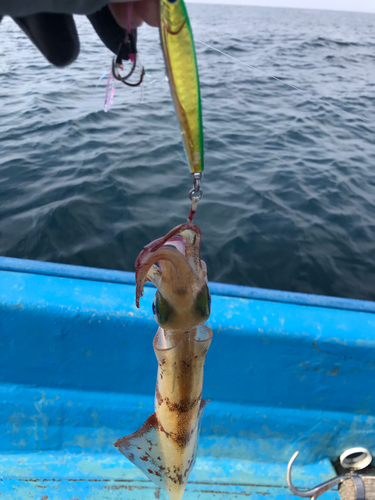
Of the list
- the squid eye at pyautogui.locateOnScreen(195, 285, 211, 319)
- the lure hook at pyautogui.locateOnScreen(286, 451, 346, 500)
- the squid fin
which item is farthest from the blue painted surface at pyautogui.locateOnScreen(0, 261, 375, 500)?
the squid eye at pyautogui.locateOnScreen(195, 285, 211, 319)

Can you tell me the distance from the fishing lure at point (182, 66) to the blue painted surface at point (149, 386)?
161cm

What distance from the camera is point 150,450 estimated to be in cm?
151

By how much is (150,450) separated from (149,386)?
1061 mm

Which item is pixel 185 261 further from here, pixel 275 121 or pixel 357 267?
pixel 275 121

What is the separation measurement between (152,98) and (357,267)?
27.6ft

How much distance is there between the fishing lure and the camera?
824mm

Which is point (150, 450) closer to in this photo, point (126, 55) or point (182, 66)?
point (182, 66)

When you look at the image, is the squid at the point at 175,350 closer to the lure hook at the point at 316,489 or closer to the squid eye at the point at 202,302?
the squid eye at the point at 202,302

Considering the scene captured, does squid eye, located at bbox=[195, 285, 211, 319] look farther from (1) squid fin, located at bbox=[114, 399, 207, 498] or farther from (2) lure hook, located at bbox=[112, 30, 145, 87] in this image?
(2) lure hook, located at bbox=[112, 30, 145, 87]

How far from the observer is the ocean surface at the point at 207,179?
4.66m

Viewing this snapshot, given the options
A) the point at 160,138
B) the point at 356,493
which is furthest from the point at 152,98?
the point at 356,493

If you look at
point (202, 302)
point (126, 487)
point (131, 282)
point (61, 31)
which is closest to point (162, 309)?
point (202, 302)

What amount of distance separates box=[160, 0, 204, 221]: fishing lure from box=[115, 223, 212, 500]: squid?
264mm

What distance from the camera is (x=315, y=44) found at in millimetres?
23141
